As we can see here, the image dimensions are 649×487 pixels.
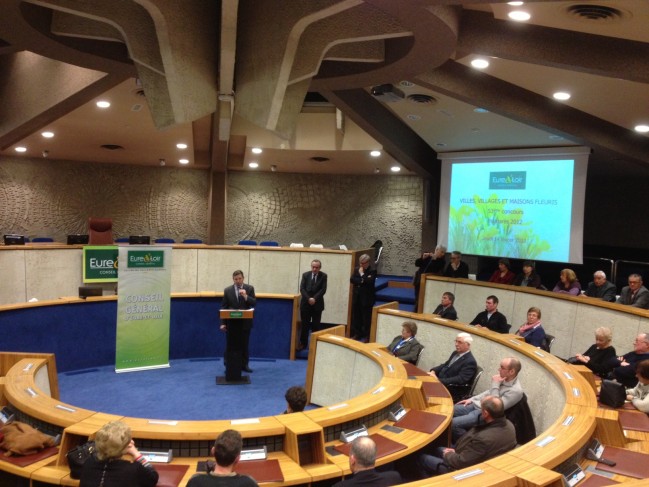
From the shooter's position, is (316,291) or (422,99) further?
(316,291)

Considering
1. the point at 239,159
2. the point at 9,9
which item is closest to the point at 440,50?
the point at 9,9

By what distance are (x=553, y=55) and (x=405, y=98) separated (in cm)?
294

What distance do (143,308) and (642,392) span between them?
19.2 feet

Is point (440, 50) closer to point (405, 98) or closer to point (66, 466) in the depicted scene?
point (405, 98)

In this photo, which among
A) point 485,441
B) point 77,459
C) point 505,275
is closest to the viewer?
point 77,459

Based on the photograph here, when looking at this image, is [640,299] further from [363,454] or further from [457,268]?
[363,454]

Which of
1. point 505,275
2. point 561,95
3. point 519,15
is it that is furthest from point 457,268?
point 519,15

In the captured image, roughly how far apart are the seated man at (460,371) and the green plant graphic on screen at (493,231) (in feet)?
13.1

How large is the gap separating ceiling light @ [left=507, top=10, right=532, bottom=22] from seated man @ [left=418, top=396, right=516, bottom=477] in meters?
3.28

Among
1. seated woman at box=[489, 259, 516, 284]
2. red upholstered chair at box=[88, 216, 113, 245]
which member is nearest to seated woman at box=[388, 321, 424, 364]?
seated woman at box=[489, 259, 516, 284]

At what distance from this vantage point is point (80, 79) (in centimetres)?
754

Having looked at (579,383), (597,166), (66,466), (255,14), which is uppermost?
(255,14)

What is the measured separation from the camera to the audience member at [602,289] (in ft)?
23.8

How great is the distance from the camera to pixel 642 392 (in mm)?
4516
